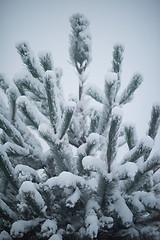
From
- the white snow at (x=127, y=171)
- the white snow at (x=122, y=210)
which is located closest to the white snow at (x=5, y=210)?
the white snow at (x=122, y=210)

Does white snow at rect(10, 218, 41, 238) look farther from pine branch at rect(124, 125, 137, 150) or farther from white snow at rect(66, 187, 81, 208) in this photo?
pine branch at rect(124, 125, 137, 150)

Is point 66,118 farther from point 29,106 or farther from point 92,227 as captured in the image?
point 92,227

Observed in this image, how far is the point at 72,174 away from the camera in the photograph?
181cm

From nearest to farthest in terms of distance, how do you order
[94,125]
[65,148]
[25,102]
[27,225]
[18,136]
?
[27,225], [25,102], [65,148], [18,136], [94,125]

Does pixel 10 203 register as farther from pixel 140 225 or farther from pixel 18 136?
pixel 140 225

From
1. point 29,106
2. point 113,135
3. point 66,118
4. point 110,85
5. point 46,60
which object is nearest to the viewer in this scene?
point 113,135

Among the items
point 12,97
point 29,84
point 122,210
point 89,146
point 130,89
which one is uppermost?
point 29,84

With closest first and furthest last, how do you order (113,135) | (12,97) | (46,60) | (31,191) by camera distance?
(31,191) < (113,135) < (12,97) < (46,60)

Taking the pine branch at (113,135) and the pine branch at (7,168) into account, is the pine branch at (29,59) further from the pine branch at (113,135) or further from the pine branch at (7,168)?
the pine branch at (113,135)

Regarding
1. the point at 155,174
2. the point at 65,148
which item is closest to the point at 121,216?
the point at 65,148

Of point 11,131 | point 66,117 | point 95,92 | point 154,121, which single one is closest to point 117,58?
point 95,92

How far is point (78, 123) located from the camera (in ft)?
9.50

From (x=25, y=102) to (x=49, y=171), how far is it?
2.52 ft

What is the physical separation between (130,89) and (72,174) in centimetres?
132
